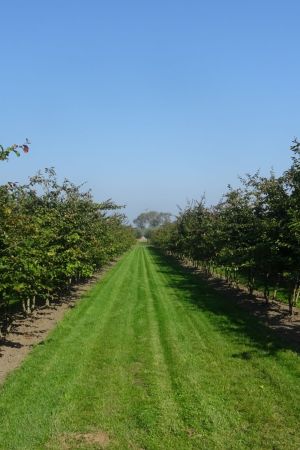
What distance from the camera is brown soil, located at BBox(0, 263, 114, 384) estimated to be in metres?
10.1

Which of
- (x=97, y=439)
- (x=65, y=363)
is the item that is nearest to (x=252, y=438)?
(x=97, y=439)

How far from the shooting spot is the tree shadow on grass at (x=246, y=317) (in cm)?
1169

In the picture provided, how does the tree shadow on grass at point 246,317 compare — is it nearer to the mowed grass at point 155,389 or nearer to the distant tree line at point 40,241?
the mowed grass at point 155,389

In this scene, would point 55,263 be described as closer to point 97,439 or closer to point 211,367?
point 211,367

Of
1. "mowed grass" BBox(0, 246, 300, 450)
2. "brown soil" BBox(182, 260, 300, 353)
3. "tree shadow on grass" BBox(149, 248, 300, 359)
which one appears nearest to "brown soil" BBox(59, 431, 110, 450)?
"mowed grass" BBox(0, 246, 300, 450)

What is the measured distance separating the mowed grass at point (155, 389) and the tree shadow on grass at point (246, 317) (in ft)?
0.28

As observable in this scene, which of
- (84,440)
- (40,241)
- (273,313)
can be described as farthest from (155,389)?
→ (273,313)

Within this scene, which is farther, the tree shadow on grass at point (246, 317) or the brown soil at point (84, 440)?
the tree shadow on grass at point (246, 317)

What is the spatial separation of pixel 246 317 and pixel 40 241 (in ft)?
24.7

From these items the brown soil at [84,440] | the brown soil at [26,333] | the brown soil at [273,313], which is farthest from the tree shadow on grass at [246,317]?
the brown soil at [26,333]

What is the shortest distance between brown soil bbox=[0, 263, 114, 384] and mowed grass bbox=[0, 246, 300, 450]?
14.1 inches

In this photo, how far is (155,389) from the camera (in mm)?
8320

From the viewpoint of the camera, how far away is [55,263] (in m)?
14.8

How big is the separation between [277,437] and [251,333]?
6365 millimetres
